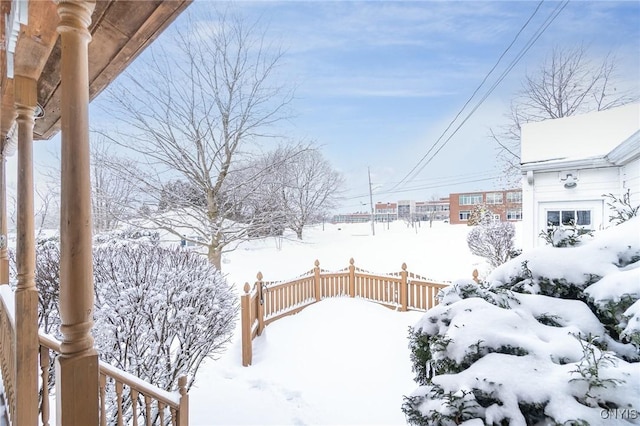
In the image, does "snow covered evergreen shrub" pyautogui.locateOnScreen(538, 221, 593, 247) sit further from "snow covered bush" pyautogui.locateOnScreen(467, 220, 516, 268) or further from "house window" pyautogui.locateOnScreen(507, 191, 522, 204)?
"house window" pyautogui.locateOnScreen(507, 191, 522, 204)

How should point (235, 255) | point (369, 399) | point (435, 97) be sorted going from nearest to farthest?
point (369, 399) < point (435, 97) < point (235, 255)

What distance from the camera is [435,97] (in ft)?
31.7

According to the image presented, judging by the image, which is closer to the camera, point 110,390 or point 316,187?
point 110,390

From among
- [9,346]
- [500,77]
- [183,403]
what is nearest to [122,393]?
[183,403]

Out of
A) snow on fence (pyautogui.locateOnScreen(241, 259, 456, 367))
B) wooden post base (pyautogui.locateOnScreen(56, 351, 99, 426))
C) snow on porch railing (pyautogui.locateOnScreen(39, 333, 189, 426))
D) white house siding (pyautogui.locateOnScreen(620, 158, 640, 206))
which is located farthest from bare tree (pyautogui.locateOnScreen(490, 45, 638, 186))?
wooden post base (pyautogui.locateOnScreen(56, 351, 99, 426))

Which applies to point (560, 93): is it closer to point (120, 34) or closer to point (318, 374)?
point (318, 374)

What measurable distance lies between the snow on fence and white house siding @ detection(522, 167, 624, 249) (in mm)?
1517

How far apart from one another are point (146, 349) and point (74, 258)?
237 centimetres

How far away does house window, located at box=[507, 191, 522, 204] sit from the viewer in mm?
12961

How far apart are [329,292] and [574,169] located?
17.0 ft

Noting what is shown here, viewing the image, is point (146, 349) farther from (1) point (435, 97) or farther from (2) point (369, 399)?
(1) point (435, 97)

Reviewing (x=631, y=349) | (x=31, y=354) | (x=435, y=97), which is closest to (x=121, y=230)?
(x=31, y=354)

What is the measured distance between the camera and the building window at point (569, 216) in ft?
17.2

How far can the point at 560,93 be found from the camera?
9.63 meters
